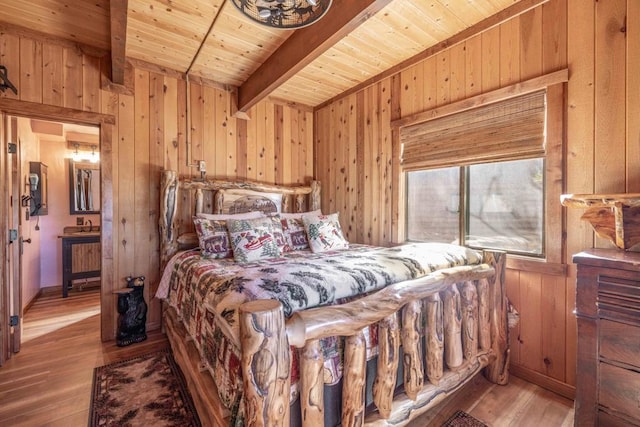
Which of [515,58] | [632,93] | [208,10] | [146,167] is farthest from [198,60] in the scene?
[632,93]

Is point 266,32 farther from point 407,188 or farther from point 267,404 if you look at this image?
point 267,404

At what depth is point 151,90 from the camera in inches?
106

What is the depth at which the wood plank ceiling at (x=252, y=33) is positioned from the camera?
1.87m

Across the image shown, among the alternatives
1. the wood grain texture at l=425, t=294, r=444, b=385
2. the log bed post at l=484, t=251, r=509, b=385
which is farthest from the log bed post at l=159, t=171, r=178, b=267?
the log bed post at l=484, t=251, r=509, b=385

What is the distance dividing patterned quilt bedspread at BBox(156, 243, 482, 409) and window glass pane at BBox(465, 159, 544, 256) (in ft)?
1.09

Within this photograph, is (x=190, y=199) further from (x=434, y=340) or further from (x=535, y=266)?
(x=535, y=266)

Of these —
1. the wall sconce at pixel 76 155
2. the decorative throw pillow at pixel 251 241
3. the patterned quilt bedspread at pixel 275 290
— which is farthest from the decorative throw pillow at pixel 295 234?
the wall sconce at pixel 76 155

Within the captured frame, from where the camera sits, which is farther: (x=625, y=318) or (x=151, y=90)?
(x=151, y=90)

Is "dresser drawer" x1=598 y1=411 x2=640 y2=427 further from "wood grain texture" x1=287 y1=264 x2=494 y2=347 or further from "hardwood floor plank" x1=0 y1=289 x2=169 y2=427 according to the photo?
"hardwood floor plank" x1=0 y1=289 x2=169 y2=427

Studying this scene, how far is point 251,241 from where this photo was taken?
2189 mm

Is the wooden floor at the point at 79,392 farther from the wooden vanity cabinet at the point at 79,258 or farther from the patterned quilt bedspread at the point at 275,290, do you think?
the wooden vanity cabinet at the point at 79,258

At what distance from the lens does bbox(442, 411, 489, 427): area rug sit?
1.52 metres

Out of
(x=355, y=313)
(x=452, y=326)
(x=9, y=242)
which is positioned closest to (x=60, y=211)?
(x=9, y=242)

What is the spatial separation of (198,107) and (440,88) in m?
2.38
